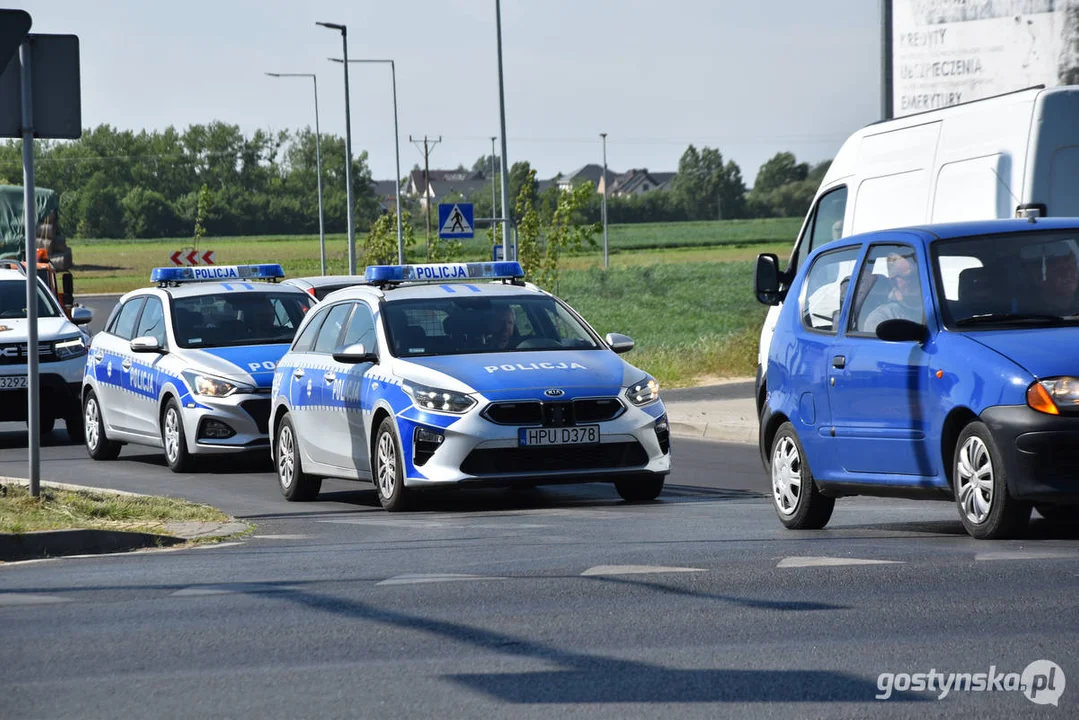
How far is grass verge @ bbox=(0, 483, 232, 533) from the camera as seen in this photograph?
408 inches

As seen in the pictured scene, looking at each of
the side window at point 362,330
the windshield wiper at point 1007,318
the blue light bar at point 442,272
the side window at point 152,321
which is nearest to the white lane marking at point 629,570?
the windshield wiper at point 1007,318

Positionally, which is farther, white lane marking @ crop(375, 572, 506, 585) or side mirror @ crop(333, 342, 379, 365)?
side mirror @ crop(333, 342, 379, 365)

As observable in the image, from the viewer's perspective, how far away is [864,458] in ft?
31.9

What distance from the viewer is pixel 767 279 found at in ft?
46.4

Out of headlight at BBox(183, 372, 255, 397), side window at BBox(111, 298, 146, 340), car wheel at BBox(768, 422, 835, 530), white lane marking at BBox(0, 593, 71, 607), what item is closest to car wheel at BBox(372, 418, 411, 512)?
car wheel at BBox(768, 422, 835, 530)

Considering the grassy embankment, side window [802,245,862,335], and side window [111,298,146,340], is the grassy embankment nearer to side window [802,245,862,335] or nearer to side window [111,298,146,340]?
side window [111,298,146,340]

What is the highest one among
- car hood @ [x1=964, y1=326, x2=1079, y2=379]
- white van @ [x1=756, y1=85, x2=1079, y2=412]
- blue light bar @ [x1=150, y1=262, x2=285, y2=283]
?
white van @ [x1=756, y1=85, x2=1079, y2=412]

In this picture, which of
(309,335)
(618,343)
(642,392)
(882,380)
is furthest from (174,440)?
(882,380)

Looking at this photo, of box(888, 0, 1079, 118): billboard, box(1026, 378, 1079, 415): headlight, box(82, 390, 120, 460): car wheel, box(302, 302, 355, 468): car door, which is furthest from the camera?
box(888, 0, 1079, 118): billboard

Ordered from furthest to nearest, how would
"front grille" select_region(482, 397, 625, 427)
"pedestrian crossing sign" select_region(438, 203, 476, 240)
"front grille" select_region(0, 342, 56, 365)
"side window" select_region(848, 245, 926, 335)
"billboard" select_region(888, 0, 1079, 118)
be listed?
"pedestrian crossing sign" select_region(438, 203, 476, 240), "billboard" select_region(888, 0, 1079, 118), "front grille" select_region(0, 342, 56, 365), "front grille" select_region(482, 397, 625, 427), "side window" select_region(848, 245, 926, 335)

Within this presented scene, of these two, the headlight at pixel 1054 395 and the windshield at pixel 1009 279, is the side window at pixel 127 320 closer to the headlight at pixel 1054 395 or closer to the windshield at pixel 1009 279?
the windshield at pixel 1009 279

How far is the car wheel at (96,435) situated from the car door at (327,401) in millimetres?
4627

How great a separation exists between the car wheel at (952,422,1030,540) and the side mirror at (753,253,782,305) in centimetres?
513

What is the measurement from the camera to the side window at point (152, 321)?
57.2 feet
